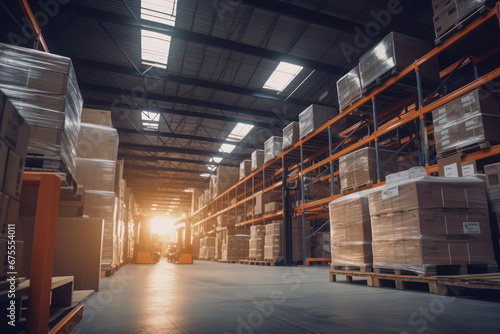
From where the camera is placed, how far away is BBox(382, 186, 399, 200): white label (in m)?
4.16

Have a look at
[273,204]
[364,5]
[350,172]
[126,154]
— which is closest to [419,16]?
[364,5]

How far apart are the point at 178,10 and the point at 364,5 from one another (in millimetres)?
4591

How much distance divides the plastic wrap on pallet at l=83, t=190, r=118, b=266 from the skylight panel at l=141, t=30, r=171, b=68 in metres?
4.86

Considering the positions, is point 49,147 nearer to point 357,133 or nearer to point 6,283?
point 6,283

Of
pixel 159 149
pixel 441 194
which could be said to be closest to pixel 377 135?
pixel 441 194

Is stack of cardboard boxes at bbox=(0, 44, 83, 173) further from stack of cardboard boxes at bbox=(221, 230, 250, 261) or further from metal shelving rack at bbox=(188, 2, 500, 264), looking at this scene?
stack of cardboard boxes at bbox=(221, 230, 250, 261)

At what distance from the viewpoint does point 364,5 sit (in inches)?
313

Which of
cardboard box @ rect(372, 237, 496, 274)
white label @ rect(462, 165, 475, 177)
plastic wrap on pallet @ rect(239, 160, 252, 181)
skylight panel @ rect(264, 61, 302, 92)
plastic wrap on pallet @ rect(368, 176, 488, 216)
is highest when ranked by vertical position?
Result: skylight panel @ rect(264, 61, 302, 92)

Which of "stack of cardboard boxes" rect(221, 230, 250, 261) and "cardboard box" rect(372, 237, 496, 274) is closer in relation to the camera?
"cardboard box" rect(372, 237, 496, 274)

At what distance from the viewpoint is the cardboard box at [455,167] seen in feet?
15.4

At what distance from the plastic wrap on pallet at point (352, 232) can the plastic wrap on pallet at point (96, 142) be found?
439 centimetres

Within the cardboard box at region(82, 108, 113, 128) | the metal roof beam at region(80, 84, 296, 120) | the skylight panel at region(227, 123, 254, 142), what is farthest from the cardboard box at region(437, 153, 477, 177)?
the skylight panel at region(227, 123, 254, 142)

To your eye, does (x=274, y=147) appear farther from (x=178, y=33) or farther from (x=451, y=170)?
(x=451, y=170)

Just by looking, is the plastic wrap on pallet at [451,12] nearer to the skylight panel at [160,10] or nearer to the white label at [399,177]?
the white label at [399,177]
